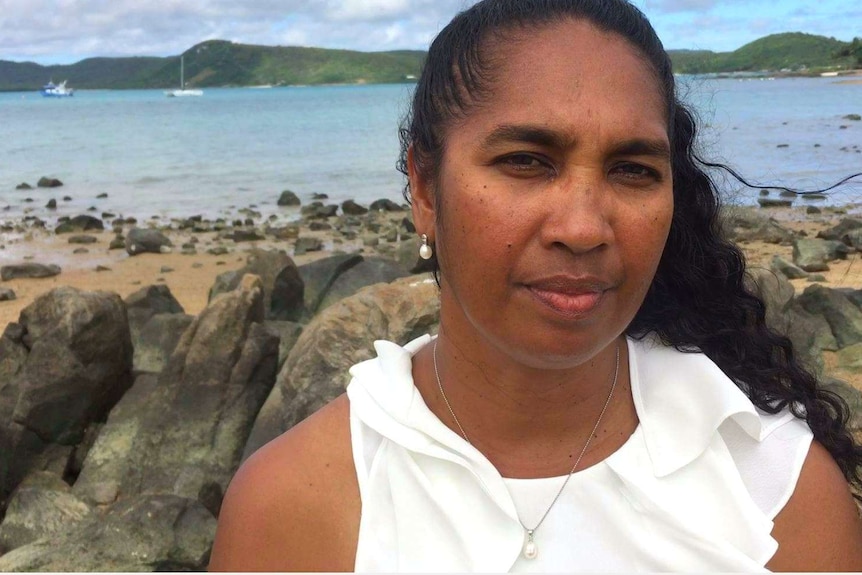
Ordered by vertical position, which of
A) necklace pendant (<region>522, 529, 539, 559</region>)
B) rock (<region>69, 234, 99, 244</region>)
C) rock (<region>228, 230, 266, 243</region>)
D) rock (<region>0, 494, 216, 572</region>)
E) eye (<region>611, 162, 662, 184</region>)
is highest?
eye (<region>611, 162, 662, 184</region>)

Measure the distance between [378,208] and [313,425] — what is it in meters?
17.4

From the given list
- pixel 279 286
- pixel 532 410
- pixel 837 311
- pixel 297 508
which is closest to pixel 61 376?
pixel 279 286

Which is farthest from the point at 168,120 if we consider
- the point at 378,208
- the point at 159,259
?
the point at 159,259

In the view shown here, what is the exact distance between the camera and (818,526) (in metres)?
1.93

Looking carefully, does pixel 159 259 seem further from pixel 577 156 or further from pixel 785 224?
pixel 577 156

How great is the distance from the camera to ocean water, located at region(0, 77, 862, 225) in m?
A: 19.8

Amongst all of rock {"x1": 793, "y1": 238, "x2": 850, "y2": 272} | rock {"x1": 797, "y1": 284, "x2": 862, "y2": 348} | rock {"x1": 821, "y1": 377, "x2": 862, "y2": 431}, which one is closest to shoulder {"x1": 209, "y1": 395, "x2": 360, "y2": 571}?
rock {"x1": 821, "y1": 377, "x2": 862, "y2": 431}

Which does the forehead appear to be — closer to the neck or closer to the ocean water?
the neck

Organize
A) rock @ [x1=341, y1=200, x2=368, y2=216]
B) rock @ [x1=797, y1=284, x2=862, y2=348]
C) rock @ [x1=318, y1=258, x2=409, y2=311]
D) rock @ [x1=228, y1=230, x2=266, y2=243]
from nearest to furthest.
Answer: rock @ [x1=797, y1=284, x2=862, y2=348], rock @ [x1=318, y1=258, x2=409, y2=311], rock @ [x1=228, y1=230, x2=266, y2=243], rock @ [x1=341, y1=200, x2=368, y2=216]

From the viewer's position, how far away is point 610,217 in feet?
5.96

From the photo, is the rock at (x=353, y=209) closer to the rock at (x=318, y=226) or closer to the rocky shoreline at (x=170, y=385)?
the rock at (x=318, y=226)

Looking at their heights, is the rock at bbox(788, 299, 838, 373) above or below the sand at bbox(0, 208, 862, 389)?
above

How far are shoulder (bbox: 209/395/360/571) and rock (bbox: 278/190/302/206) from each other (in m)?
19.2

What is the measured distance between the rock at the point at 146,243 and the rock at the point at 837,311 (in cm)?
1064
